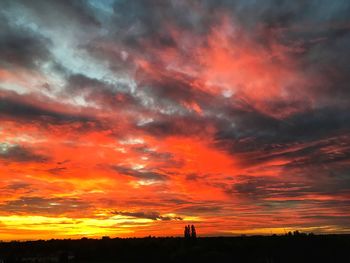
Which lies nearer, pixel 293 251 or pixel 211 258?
pixel 211 258

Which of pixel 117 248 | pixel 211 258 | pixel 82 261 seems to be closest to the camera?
pixel 211 258

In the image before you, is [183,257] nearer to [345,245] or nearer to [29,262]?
[29,262]

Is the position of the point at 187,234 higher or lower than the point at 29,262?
higher

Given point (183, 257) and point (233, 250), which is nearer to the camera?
point (183, 257)

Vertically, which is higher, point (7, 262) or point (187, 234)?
point (187, 234)

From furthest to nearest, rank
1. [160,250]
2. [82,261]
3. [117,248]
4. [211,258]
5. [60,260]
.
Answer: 1. [117,248]
2. [160,250]
3. [82,261]
4. [60,260]
5. [211,258]

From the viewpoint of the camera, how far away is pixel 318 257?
67312mm

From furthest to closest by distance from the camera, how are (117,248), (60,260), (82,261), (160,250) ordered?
(117,248)
(160,250)
(82,261)
(60,260)

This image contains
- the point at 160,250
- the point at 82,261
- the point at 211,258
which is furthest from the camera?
the point at 160,250

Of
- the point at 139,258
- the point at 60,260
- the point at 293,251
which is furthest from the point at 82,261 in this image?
the point at 293,251

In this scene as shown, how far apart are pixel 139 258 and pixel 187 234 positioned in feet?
72.2

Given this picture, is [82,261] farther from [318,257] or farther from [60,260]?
[318,257]

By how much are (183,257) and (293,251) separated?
22.2 meters

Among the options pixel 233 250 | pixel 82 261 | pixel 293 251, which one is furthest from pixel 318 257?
pixel 82 261
